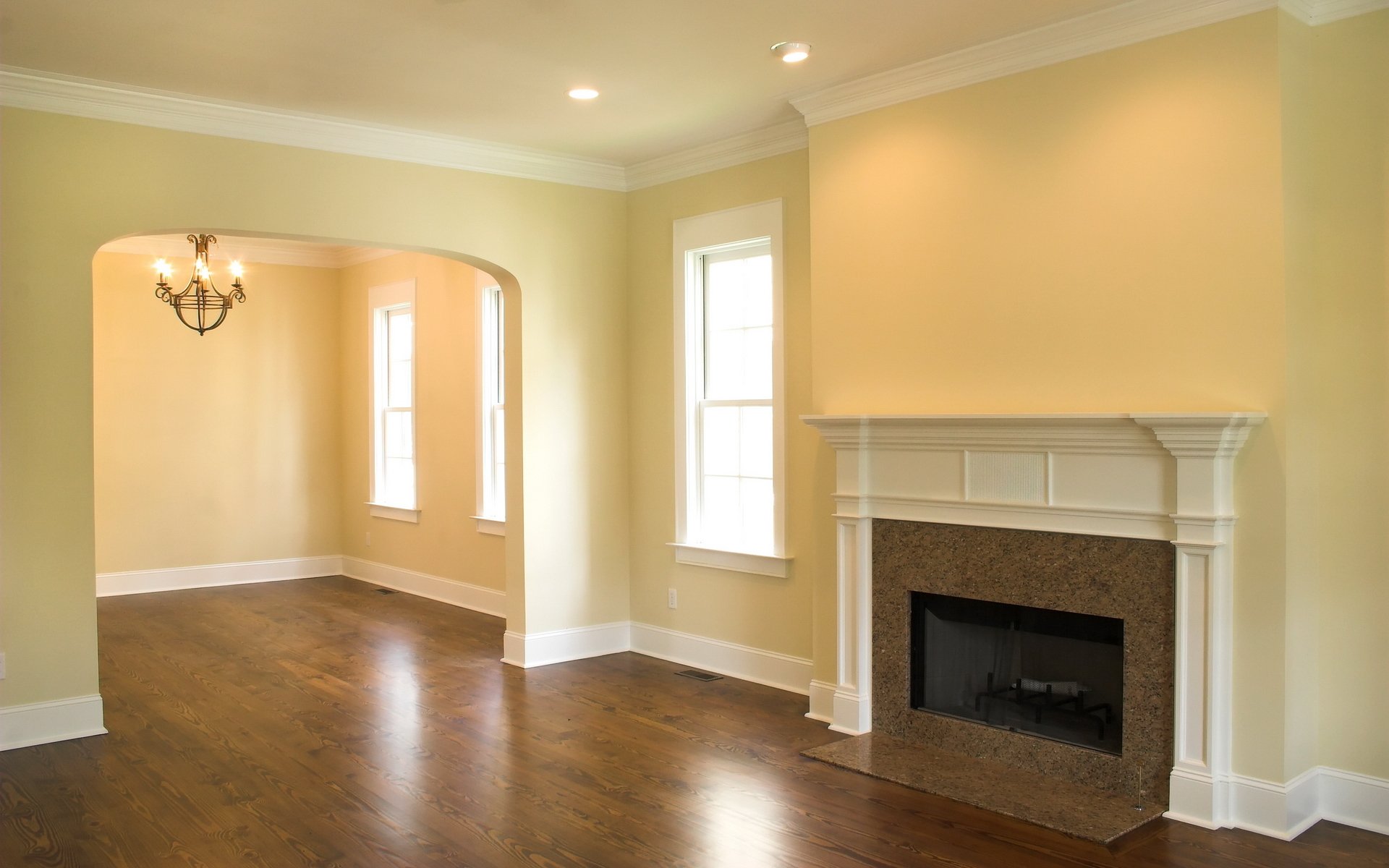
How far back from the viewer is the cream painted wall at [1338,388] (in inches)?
138

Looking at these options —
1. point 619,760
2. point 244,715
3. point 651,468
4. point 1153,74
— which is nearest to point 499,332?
point 651,468

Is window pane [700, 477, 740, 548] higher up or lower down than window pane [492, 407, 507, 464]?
lower down

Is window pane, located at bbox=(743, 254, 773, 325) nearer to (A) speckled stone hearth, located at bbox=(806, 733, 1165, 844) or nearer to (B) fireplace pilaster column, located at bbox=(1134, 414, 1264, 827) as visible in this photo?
(A) speckled stone hearth, located at bbox=(806, 733, 1165, 844)

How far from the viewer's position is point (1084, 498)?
385 cm

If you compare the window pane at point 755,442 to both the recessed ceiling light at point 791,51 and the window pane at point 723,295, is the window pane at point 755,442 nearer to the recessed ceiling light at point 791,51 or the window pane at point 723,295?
the window pane at point 723,295

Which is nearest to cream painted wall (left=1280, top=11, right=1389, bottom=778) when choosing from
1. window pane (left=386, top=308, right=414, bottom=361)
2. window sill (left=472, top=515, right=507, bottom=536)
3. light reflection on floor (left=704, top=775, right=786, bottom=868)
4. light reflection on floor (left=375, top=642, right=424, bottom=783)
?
light reflection on floor (left=704, top=775, right=786, bottom=868)

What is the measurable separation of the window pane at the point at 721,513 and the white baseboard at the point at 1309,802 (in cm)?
281

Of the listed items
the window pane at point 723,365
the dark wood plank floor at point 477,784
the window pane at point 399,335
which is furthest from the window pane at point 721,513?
the window pane at point 399,335

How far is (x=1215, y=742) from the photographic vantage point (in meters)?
3.52

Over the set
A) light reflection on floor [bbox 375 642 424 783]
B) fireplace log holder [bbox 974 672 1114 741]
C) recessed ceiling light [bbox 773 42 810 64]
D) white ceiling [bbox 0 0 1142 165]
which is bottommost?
light reflection on floor [bbox 375 642 424 783]

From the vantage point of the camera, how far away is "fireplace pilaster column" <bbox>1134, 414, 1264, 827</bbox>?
3506 millimetres

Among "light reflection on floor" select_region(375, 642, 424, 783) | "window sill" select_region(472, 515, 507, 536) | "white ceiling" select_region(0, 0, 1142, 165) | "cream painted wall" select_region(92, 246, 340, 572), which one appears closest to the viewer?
"white ceiling" select_region(0, 0, 1142, 165)

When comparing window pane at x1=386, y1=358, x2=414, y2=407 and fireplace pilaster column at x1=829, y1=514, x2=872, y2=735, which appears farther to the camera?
window pane at x1=386, y1=358, x2=414, y2=407

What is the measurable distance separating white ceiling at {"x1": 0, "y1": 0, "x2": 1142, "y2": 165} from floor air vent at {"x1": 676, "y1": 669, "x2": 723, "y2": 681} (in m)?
2.91
